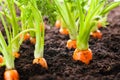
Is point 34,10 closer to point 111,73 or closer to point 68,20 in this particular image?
point 68,20

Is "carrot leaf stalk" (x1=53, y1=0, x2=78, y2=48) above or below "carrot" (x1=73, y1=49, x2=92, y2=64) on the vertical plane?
above

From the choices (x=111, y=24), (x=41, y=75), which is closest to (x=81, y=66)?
(x=41, y=75)

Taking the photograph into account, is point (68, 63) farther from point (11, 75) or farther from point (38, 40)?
point (11, 75)

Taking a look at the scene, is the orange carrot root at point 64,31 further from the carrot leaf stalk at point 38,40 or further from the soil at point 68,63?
the carrot leaf stalk at point 38,40

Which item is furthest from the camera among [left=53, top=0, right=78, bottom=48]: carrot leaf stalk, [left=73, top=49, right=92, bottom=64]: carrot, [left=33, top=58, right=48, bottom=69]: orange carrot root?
[left=53, top=0, right=78, bottom=48]: carrot leaf stalk

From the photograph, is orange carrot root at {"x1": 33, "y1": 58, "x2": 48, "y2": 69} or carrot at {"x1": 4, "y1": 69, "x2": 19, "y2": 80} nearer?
carrot at {"x1": 4, "y1": 69, "x2": 19, "y2": 80}

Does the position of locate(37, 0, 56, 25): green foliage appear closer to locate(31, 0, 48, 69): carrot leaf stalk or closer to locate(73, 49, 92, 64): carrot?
locate(31, 0, 48, 69): carrot leaf stalk

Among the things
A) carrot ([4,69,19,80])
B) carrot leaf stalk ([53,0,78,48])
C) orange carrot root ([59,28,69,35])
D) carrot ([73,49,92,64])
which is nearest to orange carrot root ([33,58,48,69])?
carrot ([4,69,19,80])

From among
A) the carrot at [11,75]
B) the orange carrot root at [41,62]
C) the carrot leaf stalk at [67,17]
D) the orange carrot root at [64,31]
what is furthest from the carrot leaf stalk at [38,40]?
Answer: the orange carrot root at [64,31]

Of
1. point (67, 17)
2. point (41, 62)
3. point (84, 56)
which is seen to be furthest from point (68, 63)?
point (67, 17)
